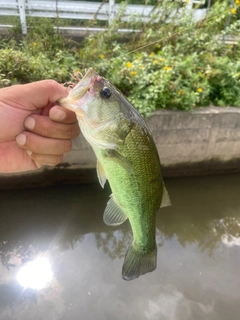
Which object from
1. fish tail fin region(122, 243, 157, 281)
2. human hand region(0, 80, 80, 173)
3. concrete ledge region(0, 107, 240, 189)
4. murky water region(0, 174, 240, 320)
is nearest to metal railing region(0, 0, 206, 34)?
concrete ledge region(0, 107, 240, 189)

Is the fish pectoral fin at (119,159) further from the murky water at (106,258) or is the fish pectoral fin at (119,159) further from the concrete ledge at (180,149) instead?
the concrete ledge at (180,149)

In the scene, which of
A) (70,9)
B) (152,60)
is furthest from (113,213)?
(70,9)

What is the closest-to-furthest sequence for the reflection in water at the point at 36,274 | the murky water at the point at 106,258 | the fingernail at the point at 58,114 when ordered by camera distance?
the fingernail at the point at 58,114 < the murky water at the point at 106,258 < the reflection in water at the point at 36,274

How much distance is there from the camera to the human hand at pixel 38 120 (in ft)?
4.82

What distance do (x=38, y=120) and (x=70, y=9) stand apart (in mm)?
4305

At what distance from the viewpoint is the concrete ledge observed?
3662mm

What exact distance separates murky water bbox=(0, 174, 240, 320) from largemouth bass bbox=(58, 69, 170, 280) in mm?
1487

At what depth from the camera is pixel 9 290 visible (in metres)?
2.78

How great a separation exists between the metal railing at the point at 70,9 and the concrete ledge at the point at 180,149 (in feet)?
7.87

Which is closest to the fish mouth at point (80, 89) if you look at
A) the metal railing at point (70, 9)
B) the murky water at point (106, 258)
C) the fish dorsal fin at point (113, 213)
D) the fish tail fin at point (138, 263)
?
the fish dorsal fin at point (113, 213)

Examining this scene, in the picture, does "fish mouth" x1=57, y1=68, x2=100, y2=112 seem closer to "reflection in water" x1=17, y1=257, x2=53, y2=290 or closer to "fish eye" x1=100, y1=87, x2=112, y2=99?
"fish eye" x1=100, y1=87, x2=112, y2=99

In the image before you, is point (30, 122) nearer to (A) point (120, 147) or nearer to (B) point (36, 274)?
(A) point (120, 147)

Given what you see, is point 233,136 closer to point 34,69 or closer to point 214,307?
point 214,307

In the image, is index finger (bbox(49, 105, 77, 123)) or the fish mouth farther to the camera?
index finger (bbox(49, 105, 77, 123))
